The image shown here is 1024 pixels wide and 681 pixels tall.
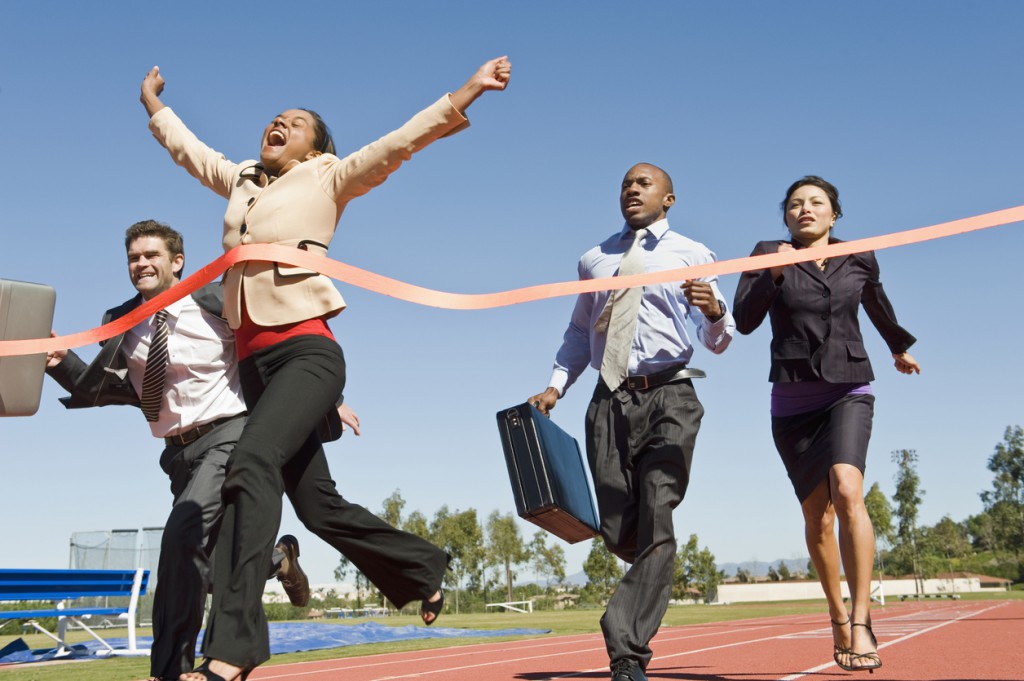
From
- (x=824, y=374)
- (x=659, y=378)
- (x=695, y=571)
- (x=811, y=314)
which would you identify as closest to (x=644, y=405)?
(x=659, y=378)

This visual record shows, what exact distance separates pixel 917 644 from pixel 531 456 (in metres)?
5.21

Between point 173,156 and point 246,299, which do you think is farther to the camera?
point 173,156

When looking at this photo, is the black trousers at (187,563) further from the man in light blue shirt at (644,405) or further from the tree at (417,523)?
the tree at (417,523)

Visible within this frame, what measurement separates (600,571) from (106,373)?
56.2 metres

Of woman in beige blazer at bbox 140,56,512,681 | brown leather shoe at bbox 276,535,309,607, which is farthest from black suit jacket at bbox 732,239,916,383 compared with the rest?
brown leather shoe at bbox 276,535,309,607

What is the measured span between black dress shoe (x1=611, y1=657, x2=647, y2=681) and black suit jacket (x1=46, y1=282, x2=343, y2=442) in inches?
94.8

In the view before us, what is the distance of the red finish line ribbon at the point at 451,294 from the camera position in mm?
3576

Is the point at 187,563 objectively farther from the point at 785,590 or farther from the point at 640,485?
the point at 785,590

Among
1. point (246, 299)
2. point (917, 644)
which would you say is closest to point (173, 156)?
point (246, 299)

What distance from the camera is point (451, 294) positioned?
4.04 metres

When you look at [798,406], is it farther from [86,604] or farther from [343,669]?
[86,604]

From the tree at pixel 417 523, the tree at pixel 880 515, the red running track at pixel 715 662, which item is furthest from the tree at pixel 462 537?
the red running track at pixel 715 662

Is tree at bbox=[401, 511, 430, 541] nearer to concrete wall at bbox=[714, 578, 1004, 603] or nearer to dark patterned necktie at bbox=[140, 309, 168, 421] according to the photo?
concrete wall at bbox=[714, 578, 1004, 603]

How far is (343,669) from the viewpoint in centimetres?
730
